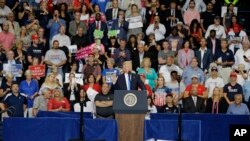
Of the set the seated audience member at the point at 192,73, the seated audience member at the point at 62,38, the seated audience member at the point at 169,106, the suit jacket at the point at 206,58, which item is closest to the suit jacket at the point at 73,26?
the seated audience member at the point at 62,38

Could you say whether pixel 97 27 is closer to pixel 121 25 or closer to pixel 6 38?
pixel 121 25

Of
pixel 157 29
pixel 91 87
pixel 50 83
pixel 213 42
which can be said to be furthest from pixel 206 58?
pixel 50 83

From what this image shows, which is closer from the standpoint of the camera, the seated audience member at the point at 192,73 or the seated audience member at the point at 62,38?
the seated audience member at the point at 192,73

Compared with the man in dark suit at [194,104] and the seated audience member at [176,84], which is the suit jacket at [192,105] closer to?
the man in dark suit at [194,104]

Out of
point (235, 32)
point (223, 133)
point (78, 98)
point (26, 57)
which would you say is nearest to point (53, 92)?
point (78, 98)

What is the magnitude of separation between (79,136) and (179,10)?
973 centimetres

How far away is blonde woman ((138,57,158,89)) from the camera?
854 inches

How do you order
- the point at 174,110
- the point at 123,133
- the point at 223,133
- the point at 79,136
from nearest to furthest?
the point at 123,133
the point at 79,136
the point at 223,133
the point at 174,110

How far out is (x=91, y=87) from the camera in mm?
21094

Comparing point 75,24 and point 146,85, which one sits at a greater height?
point 75,24

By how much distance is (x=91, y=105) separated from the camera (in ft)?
67.1

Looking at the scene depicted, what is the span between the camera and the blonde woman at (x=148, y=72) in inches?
854

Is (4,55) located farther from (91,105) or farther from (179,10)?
(179,10)

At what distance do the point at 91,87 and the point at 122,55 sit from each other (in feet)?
6.64
